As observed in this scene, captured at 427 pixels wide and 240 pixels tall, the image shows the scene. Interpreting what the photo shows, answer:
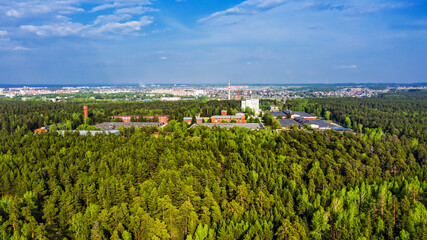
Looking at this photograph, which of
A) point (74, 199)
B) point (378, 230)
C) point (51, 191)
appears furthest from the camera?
point (51, 191)

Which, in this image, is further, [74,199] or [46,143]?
[46,143]

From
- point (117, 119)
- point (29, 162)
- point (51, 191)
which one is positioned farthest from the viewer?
point (117, 119)

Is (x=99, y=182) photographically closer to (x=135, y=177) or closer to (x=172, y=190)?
(x=135, y=177)

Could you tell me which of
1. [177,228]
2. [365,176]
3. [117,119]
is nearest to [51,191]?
[177,228]

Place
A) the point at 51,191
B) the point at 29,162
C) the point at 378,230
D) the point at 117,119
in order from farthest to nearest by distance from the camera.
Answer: the point at 117,119 < the point at 29,162 < the point at 51,191 < the point at 378,230

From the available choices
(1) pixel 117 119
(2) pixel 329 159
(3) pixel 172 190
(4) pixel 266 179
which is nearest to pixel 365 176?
(2) pixel 329 159

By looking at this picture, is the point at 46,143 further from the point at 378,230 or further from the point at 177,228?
the point at 378,230
